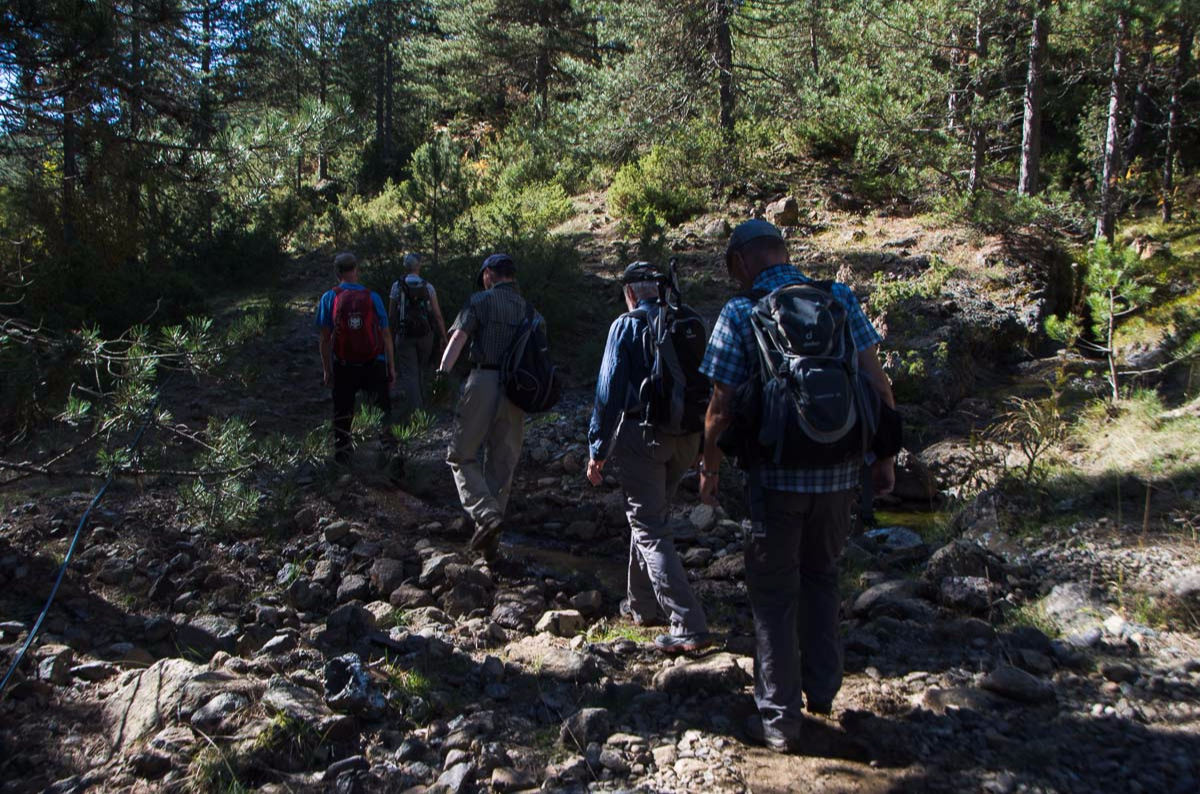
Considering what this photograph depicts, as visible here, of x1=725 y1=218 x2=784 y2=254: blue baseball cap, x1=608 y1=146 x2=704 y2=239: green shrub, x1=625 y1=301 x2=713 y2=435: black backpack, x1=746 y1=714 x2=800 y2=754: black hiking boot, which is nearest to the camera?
x1=746 y1=714 x2=800 y2=754: black hiking boot

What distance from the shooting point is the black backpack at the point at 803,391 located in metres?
3.19

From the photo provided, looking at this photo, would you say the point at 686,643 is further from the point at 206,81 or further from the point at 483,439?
the point at 206,81

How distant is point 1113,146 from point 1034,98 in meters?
1.43

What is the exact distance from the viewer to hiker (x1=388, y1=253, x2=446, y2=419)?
8211mm

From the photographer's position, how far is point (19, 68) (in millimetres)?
4820

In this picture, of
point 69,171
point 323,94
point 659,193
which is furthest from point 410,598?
point 659,193

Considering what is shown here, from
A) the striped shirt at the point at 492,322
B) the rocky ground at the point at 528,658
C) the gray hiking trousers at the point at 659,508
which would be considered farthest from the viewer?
the striped shirt at the point at 492,322

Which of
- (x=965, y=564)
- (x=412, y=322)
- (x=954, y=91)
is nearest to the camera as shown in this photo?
(x=965, y=564)

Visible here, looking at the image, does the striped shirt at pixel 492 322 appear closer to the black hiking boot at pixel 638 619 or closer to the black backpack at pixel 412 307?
the black hiking boot at pixel 638 619

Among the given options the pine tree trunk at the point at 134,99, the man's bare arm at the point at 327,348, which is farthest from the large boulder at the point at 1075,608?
the pine tree trunk at the point at 134,99

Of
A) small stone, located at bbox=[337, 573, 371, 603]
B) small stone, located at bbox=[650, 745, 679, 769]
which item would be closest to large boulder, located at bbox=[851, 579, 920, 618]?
small stone, located at bbox=[650, 745, 679, 769]

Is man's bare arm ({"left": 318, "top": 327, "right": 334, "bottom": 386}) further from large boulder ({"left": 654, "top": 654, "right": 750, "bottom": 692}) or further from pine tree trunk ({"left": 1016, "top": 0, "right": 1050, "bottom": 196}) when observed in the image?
pine tree trunk ({"left": 1016, "top": 0, "right": 1050, "bottom": 196})

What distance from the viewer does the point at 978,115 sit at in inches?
564

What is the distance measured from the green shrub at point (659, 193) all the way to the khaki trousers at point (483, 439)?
38.6 feet
